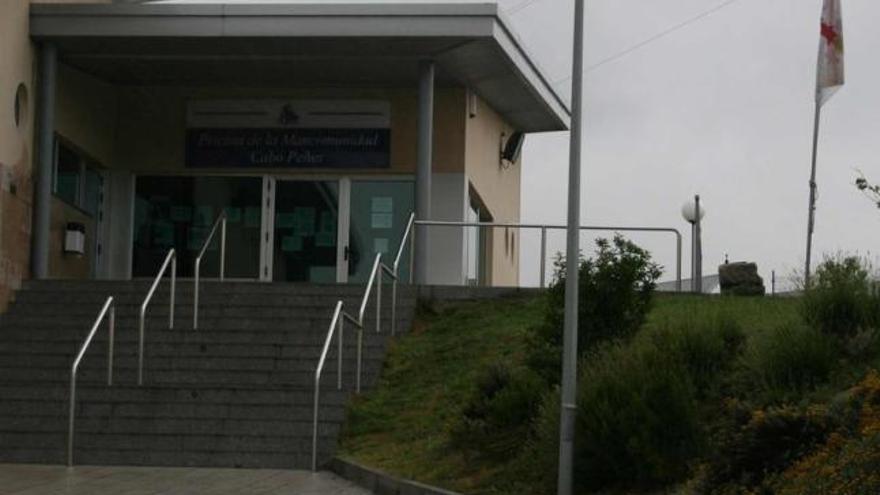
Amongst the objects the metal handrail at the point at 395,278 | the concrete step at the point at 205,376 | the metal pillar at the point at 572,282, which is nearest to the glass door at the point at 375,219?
the metal handrail at the point at 395,278

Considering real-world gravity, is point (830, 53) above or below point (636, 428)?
above

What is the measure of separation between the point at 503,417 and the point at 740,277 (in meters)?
11.2

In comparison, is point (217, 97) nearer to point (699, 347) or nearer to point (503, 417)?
point (503, 417)

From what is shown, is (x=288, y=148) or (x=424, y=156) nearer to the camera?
(x=424, y=156)

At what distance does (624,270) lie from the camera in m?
17.5

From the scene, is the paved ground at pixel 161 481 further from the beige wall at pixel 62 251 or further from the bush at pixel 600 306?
the beige wall at pixel 62 251

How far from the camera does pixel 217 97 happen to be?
100ft

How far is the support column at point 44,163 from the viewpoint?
1046 inches

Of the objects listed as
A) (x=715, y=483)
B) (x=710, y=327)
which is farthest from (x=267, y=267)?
(x=715, y=483)

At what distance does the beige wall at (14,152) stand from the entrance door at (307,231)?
5.15 m

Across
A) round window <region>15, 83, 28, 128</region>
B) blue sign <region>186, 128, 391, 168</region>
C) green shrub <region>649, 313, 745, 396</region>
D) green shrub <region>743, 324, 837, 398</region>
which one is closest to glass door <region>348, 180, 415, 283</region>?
blue sign <region>186, 128, 391, 168</region>

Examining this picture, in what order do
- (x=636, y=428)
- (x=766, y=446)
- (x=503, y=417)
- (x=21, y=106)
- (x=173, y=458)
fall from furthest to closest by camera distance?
(x=21, y=106)
(x=173, y=458)
(x=503, y=417)
(x=636, y=428)
(x=766, y=446)

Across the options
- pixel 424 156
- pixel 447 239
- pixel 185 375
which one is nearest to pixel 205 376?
pixel 185 375

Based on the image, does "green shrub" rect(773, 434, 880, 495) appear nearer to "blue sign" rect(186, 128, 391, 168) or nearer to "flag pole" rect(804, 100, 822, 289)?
"flag pole" rect(804, 100, 822, 289)
